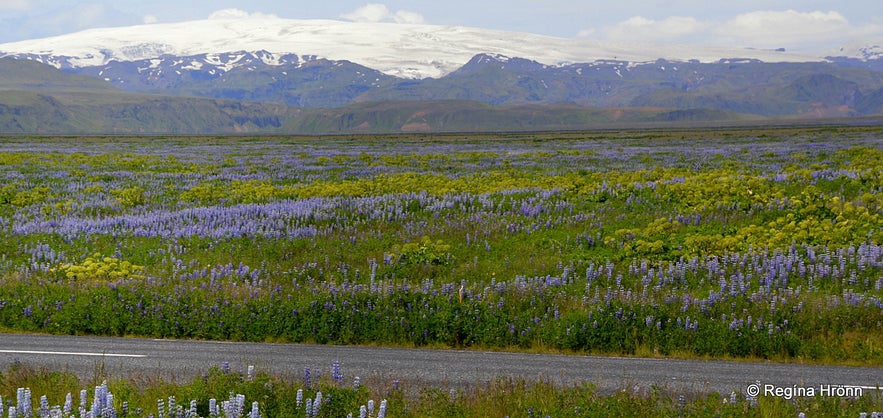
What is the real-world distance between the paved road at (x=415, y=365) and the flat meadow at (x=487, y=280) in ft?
2.23

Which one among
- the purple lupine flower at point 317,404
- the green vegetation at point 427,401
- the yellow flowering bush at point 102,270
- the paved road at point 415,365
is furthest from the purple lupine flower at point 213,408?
the yellow flowering bush at point 102,270

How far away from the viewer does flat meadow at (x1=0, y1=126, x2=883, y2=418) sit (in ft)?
30.6

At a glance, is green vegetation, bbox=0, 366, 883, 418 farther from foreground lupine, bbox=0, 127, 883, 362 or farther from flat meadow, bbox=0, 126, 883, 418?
foreground lupine, bbox=0, 127, 883, 362

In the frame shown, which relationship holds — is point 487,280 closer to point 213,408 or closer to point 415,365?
point 415,365

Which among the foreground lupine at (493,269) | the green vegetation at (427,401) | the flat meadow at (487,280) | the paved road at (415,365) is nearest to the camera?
the green vegetation at (427,401)

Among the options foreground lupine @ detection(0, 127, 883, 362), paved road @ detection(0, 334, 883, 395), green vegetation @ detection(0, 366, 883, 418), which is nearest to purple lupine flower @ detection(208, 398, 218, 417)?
green vegetation @ detection(0, 366, 883, 418)

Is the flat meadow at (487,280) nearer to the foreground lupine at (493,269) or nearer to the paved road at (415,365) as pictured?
the foreground lupine at (493,269)

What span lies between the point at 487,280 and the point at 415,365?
5307mm

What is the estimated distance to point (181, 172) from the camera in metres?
44.8

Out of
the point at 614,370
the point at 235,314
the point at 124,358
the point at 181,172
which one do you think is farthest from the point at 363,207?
the point at 181,172

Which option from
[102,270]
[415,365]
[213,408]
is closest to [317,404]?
[213,408]

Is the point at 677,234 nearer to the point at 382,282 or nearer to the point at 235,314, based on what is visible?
the point at 382,282

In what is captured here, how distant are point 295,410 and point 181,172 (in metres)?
39.9

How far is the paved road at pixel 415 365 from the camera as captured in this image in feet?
33.2
